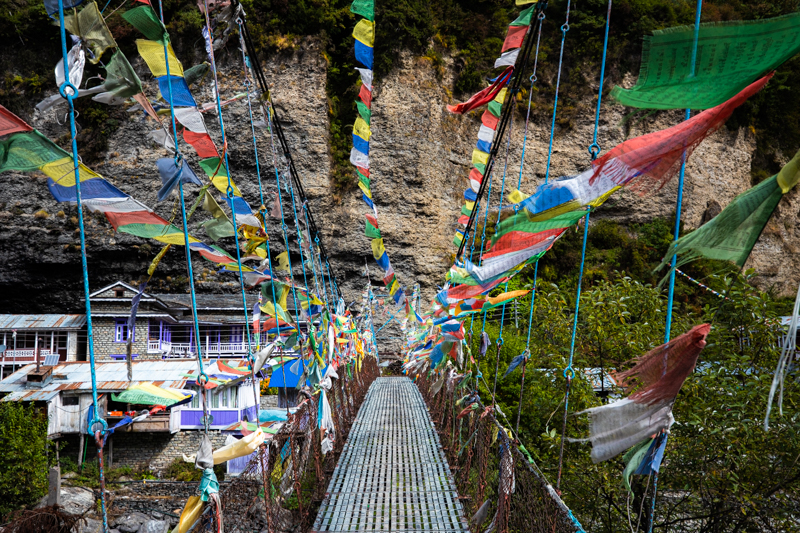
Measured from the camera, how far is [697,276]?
15562mm

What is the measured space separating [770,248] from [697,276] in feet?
18.6

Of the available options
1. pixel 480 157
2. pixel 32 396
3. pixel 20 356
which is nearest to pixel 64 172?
pixel 480 157

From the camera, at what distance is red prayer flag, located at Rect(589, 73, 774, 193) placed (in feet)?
3.74

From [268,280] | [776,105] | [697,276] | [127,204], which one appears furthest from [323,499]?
[776,105]

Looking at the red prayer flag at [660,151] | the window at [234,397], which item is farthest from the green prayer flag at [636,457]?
the window at [234,397]

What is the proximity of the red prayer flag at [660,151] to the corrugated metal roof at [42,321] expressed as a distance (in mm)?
15981

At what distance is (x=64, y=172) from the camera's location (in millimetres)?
1798

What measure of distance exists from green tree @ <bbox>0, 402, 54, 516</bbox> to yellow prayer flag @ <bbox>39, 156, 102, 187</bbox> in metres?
11.1

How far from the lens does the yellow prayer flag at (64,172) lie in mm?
1740

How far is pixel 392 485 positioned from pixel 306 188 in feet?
44.4

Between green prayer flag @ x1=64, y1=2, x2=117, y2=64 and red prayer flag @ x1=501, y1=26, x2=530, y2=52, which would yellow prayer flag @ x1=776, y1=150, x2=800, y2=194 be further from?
red prayer flag @ x1=501, y1=26, x2=530, y2=52

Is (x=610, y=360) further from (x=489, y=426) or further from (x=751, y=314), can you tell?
(x=489, y=426)

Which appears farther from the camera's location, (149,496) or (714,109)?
(149,496)

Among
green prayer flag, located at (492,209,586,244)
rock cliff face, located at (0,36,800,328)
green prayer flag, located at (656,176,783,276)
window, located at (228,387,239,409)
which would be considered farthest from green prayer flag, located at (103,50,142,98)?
rock cliff face, located at (0,36,800,328)
